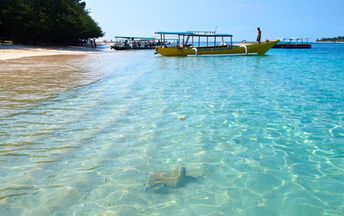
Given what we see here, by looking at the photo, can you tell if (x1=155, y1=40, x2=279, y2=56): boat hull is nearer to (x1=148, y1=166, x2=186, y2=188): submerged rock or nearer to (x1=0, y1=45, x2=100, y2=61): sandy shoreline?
(x1=0, y1=45, x2=100, y2=61): sandy shoreline

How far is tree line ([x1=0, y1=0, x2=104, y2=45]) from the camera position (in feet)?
132

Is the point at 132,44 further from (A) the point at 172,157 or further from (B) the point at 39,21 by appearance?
(A) the point at 172,157

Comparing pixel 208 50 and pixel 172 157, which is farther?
pixel 208 50

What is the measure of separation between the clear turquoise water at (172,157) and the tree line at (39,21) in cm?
3710

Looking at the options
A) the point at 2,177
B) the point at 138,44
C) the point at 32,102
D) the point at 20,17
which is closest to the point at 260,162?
the point at 2,177

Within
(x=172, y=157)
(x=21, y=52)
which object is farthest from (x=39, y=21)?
(x=172, y=157)

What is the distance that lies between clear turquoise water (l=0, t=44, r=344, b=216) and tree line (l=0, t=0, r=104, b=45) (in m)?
37.1

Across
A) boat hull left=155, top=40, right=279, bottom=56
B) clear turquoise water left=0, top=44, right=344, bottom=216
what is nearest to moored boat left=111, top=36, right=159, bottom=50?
boat hull left=155, top=40, right=279, bottom=56

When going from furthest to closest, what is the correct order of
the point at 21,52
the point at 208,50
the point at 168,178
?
1. the point at 21,52
2. the point at 208,50
3. the point at 168,178

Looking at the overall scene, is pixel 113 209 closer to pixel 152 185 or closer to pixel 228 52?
pixel 152 185

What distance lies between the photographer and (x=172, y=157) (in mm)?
4941

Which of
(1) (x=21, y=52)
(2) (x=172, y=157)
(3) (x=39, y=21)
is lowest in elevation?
(2) (x=172, y=157)

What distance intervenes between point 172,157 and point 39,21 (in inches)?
1671

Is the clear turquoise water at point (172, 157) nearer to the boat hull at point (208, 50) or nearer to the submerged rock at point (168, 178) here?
the submerged rock at point (168, 178)
